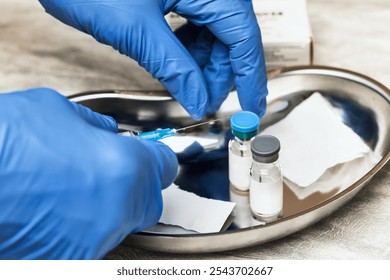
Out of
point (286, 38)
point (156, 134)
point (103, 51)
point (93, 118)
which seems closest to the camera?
point (93, 118)

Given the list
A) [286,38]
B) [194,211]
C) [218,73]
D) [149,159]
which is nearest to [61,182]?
[149,159]

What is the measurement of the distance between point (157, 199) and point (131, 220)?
60 mm

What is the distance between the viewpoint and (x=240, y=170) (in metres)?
0.84

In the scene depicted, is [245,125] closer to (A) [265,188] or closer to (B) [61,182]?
(A) [265,188]

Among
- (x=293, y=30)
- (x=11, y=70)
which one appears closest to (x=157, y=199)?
(x=293, y=30)

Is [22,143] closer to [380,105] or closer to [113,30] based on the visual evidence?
[113,30]

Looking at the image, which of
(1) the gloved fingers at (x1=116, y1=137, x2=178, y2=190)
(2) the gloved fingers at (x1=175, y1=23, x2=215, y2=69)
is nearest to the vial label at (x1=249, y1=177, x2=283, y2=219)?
(1) the gloved fingers at (x1=116, y1=137, x2=178, y2=190)

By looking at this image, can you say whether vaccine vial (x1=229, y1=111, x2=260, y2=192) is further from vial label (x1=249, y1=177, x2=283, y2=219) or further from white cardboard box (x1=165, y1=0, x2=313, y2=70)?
white cardboard box (x1=165, y1=0, x2=313, y2=70)

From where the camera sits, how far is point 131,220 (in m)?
0.69

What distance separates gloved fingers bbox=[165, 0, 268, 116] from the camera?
872 millimetres

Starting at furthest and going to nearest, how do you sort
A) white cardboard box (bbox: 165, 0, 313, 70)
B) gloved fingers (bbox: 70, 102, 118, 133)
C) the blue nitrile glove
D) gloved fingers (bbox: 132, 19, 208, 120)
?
1. white cardboard box (bbox: 165, 0, 313, 70)
2. gloved fingers (bbox: 132, 19, 208, 120)
3. gloved fingers (bbox: 70, 102, 118, 133)
4. the blue nitrile glove

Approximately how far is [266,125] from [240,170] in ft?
0.52

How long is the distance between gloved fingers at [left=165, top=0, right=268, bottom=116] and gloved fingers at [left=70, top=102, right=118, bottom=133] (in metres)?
0.20

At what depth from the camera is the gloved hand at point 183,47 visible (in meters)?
0.86
